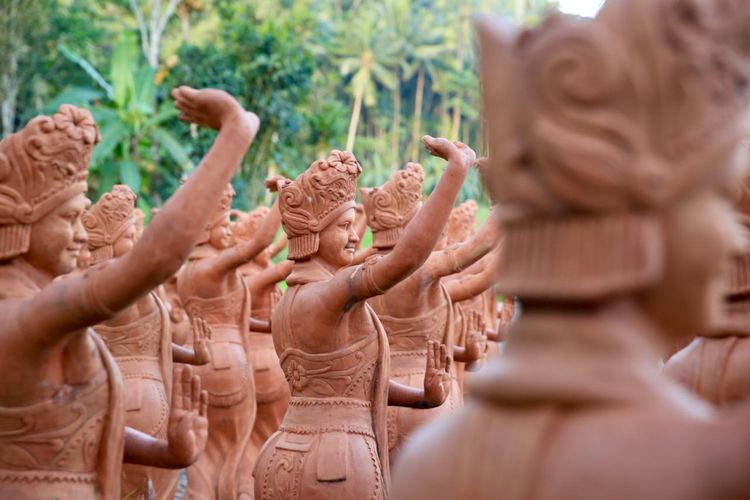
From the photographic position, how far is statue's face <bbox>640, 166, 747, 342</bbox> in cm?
202

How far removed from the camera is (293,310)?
18.4ft

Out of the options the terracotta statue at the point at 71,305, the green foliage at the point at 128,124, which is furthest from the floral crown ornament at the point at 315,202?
the green foliage at the point at 128,124

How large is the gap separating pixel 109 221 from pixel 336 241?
2.32 metres

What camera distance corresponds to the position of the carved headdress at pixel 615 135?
1.97m

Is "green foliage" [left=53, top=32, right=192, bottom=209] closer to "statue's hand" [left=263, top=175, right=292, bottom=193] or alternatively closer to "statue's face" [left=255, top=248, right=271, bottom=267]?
"statue's face" [left=255, top=248, right=271, bottom=267]

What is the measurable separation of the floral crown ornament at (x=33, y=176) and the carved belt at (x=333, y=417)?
80.0 inches

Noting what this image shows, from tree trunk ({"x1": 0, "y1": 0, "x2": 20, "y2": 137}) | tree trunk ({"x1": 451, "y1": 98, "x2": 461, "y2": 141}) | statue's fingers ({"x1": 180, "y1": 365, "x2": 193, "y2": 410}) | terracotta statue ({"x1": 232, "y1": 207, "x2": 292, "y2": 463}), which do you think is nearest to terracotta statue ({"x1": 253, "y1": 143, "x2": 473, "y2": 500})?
statue's fingers ({"x1": 180, "y1": 365, "x2": 193, "y2": 410})

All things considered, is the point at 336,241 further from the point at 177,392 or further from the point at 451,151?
the point at 177,392

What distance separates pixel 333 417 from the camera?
17.9ft

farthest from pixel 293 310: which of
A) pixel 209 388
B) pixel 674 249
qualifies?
pixel 674 249

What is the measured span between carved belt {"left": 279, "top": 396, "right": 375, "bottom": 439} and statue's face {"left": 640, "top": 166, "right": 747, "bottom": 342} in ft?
11.5

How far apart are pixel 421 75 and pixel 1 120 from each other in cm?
2660

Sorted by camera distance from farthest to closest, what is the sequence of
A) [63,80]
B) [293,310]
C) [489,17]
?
[63,80]
[293,310]
[489,17]

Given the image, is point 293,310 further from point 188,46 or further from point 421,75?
point 421,75
